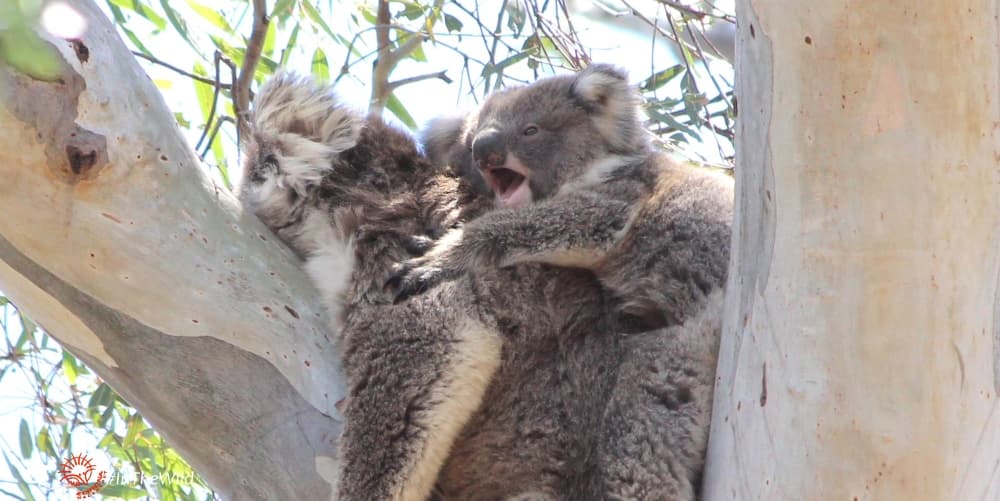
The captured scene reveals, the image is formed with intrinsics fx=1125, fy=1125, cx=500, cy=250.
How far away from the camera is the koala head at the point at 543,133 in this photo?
348 cm

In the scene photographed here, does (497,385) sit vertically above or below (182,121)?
below

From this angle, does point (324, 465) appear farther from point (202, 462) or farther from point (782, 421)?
point (782, 421)

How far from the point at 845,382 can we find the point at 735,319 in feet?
0.97

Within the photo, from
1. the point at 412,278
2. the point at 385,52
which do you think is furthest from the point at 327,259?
the point at 385,52

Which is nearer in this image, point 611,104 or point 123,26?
point 611,104

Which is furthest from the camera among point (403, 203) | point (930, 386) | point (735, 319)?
point (403, 203)

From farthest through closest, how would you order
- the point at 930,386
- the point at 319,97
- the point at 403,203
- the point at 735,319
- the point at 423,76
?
the point at 423,76 < the point at 319,97 < the point at 403,203 < the point at 735,319 < the point at 930,386

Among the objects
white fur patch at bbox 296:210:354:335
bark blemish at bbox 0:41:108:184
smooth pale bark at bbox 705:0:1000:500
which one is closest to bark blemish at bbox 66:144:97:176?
bark blemish at bbox 0:41:108:184

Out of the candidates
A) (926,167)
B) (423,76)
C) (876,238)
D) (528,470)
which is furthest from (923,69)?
(423,76)

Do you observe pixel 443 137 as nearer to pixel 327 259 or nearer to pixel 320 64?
pixel 327 259

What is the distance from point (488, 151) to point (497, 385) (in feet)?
3.39

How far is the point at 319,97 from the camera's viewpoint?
10.8ft

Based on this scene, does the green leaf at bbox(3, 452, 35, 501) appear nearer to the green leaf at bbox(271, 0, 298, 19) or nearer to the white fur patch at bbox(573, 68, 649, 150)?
the green leaf at bbox(271, 0, 298, 19)

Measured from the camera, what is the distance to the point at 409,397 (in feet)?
8.20
